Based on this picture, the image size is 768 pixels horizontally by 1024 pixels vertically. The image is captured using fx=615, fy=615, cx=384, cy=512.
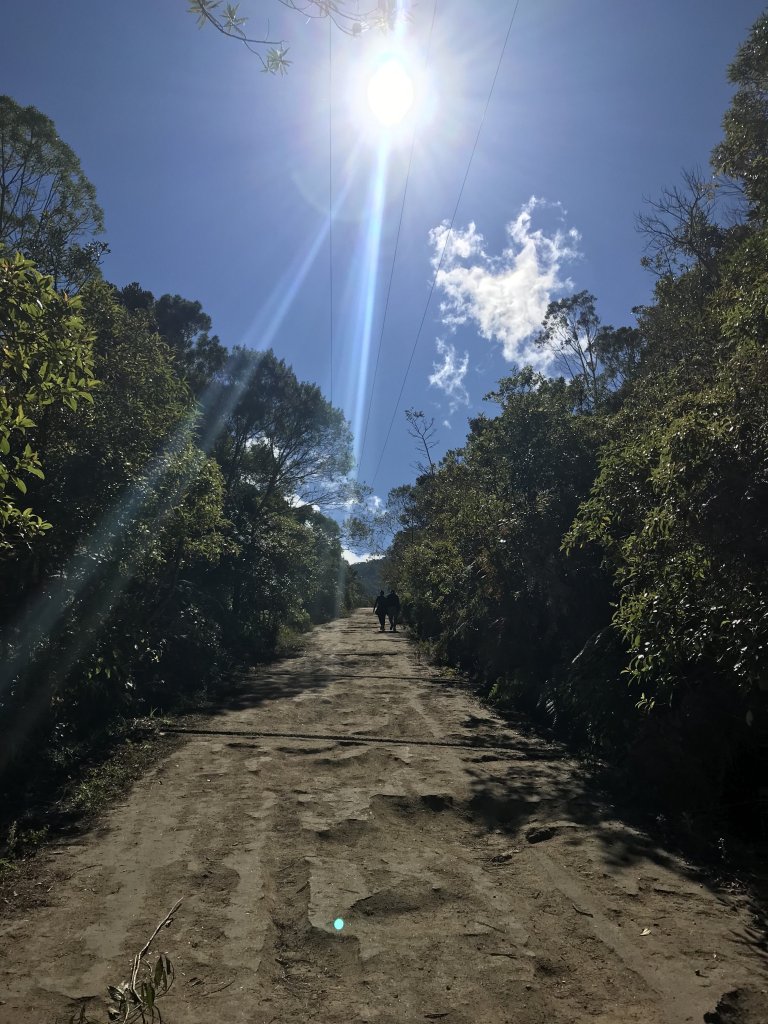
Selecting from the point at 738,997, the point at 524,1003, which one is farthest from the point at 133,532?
the point at 738,997

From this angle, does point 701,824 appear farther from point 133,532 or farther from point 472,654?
point 472,654

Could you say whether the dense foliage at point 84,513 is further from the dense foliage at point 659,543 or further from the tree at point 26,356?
the dense foliage at point 659,543

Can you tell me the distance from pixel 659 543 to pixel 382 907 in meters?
3.05

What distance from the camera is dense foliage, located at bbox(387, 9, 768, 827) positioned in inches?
153

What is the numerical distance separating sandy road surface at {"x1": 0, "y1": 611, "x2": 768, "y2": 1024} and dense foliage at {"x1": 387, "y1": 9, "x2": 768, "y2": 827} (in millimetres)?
1025

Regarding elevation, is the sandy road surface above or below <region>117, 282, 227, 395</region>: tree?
below

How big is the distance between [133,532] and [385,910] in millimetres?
5400

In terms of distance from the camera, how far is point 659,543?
14.8ft

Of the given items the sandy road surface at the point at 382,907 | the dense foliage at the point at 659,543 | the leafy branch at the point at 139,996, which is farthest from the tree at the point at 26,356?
the dense foliage at the point at 659,543

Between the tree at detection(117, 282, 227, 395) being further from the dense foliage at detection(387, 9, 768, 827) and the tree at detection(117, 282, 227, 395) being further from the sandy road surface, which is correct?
the sandy road surface

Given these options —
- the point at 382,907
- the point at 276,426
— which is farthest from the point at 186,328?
the point at 382,907

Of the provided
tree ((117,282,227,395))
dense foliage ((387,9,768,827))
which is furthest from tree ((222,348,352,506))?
dense foliage ((387,9,768,827))

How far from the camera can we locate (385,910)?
11.9 ft

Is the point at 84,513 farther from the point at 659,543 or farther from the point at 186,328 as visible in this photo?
the point at 186,328
